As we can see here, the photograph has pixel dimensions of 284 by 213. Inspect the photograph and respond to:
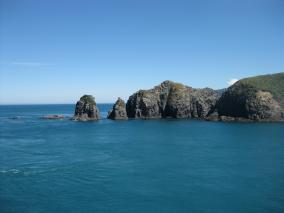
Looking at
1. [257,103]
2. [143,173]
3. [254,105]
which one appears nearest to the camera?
[143,173]

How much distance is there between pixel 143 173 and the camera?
76.6 m

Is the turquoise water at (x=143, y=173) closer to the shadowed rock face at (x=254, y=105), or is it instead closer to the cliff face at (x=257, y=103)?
the shadowed rock face at (x=254, y=105)

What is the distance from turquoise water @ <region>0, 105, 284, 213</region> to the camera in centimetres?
5803

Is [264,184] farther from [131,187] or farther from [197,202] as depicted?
[131,187]

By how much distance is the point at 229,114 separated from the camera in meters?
198

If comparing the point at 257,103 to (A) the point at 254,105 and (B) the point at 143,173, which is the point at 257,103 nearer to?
(A) the point at 254,105

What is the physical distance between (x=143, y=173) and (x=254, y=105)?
122757 millimetres

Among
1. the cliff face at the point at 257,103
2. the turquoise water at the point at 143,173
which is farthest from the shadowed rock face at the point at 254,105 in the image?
the turquoise water at the point at 143,173

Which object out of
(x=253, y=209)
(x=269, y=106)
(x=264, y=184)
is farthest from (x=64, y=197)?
(x=269, y=106)

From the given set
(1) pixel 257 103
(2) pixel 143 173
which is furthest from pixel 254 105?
(2) pixel 143 173

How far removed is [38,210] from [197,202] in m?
24.3

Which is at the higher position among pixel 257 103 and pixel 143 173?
pixel 257 103

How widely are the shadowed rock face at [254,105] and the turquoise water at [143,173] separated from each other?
49757mm

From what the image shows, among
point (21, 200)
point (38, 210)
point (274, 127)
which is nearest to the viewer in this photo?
point (38, 210)
